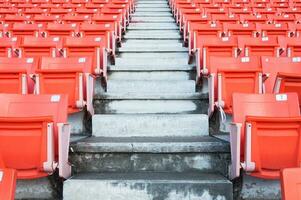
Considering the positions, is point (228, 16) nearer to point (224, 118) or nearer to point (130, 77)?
point (130, 77)

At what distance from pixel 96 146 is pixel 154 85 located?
1164mm

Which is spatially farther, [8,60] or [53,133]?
[8,60]

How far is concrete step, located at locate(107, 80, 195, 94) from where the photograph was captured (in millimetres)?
3578

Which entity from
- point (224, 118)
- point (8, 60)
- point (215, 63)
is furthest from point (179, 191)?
point (8, 60)

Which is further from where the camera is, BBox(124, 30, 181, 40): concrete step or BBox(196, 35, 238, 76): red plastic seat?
BBox(124, 30, 181, 40): concrete step

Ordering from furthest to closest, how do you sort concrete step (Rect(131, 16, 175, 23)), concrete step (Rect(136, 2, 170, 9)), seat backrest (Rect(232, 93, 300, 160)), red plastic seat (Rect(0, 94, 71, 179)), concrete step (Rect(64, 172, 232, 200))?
A: concrete step (Rect(136, 2, 170, 9))
concrete step (Rect(131, 16, 175, 23))
seat backrest (Rect(232, 93, 300, 160))
concrete step (Rect(64, 172, 232, 200))
red plastic seat (Rect(0, 94, 71, 179))

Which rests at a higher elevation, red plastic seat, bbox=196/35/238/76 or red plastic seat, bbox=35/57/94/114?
red plastic seat, bbox=196/35/238/76

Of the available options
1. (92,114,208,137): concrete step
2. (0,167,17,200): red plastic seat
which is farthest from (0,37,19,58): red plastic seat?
(0,167,17,200): red plastic seat

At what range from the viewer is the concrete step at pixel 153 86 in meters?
3.58

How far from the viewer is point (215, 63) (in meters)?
3.30

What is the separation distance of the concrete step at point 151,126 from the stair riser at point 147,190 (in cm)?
64

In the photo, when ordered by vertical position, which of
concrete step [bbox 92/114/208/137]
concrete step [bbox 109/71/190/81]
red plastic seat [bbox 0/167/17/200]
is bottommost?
concrete step [bbox 92/114/208/137]

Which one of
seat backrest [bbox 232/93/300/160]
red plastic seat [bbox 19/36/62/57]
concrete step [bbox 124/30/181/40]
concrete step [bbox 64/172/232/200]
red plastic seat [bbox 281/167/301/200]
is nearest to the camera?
red plastic seat [bbox 281/167/301/200]

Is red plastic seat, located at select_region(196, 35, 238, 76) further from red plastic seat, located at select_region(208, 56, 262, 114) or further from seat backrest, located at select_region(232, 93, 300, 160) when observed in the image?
seat backrest, located at select_region(232, 93, 300, 160)
